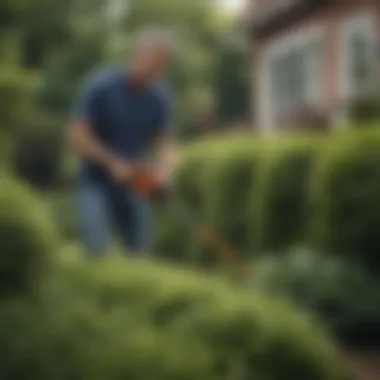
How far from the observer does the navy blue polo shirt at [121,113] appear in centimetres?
333

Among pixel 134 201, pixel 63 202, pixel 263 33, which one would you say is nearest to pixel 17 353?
pixel 63 202

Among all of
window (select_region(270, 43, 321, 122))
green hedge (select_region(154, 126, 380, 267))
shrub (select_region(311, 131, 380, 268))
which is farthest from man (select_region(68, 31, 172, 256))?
window (select_region(270, 43, 321, 122))

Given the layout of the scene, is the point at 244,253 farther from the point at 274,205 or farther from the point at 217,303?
the point at 217,303

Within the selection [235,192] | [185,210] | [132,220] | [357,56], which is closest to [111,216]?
[132,220]

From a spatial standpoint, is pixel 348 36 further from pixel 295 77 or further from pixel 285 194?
pixel 285 194

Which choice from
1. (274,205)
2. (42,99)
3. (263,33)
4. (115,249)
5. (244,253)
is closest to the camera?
(42,99)

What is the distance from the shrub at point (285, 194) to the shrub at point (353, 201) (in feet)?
0.84

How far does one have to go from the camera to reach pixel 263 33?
16.0ft

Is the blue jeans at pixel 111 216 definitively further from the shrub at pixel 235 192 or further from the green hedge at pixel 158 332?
the shrub at pixel 235 192

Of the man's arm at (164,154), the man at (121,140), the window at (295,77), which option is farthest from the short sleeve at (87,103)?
the window at (295,77)

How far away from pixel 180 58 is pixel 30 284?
1.09m

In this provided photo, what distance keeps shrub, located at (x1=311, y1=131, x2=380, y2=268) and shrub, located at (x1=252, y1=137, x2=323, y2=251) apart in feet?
0.84

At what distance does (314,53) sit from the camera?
17.7ft

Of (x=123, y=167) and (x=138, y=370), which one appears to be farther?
(x=123, y=167)
